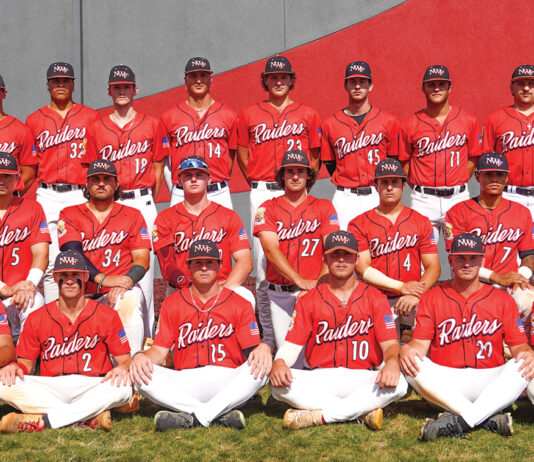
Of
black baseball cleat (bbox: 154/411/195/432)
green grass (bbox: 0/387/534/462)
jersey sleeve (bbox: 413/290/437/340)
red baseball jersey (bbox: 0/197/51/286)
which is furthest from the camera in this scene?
red baseball jersey (bbox: 0/197/51/286)

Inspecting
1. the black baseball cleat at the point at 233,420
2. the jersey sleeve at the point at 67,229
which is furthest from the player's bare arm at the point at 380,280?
the jersey sleeve at the point at 67,229

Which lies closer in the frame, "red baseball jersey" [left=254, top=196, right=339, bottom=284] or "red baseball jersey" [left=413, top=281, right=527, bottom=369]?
"red baseball jersey" [left=413, top=281, right=527, bottom=369]

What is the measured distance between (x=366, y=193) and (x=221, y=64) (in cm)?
575

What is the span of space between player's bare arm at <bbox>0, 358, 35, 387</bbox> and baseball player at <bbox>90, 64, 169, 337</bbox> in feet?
6.22

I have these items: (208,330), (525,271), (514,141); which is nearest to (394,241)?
(525,271)

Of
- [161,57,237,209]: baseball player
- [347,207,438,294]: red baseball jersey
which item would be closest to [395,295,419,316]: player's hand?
[347,207,438,294]: red baseball jersey

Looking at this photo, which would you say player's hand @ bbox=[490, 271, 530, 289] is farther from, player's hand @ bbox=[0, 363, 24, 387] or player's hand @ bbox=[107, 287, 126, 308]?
player's hand @ bbox=[0, 363, 24, 387]

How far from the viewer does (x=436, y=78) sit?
705 cm

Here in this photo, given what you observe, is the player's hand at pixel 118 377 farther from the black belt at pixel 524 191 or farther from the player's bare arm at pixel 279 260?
the black belt at pixel 524 191

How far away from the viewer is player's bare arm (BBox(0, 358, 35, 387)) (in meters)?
5.11

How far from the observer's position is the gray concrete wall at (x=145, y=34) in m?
11.1

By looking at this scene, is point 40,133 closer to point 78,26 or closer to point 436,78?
point 436,78

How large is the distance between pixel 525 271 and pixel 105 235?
385cm

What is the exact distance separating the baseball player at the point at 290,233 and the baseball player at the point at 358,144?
707 millimetres
